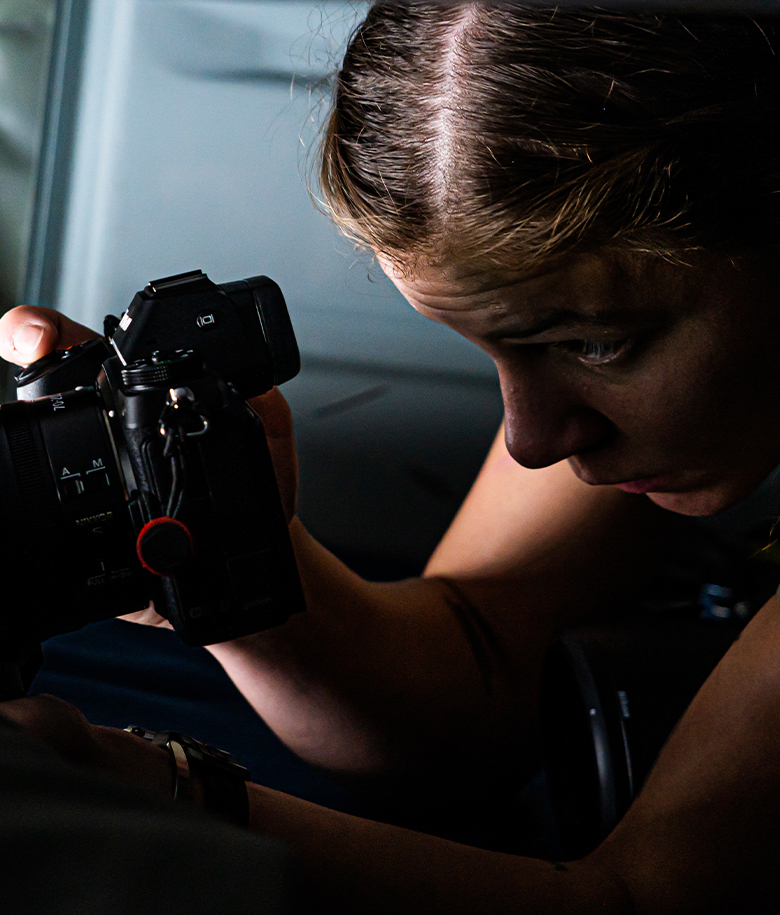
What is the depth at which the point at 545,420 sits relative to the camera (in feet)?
1.23

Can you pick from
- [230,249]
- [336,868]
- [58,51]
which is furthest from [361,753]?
[58,51]

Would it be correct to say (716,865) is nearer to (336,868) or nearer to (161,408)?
(336,868)

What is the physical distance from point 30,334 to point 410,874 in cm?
25

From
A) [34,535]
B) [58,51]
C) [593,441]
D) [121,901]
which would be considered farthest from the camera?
[58,51]

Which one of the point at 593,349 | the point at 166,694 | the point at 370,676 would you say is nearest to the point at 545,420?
the point at 593,349

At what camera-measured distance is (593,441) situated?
39 cm

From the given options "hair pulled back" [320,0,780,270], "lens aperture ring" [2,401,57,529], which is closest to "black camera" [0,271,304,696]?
"lens aperture ring" [2,401,57,529]

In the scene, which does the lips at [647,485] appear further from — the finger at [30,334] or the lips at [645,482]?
the finger at [30,334]

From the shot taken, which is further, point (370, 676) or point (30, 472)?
point (370, 676)

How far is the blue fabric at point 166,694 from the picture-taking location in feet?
1.38

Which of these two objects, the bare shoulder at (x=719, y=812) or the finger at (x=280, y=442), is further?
the finger at (x=280, y=442)

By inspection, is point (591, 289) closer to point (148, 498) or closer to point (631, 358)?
point (631, 358)

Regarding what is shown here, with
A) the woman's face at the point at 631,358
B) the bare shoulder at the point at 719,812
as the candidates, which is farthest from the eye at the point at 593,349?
the bare shoulder at the point at 719,812

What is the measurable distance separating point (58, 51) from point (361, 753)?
2.22ft
